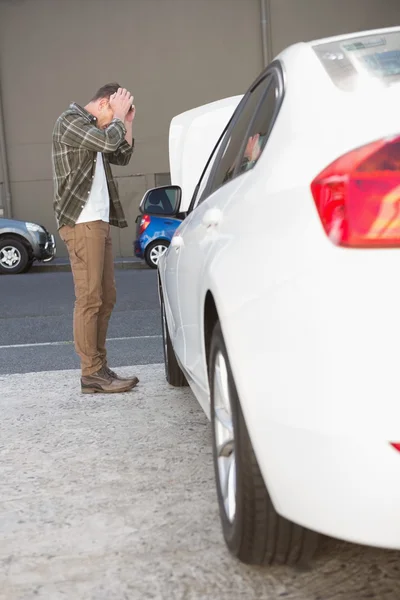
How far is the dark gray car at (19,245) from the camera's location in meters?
18.6

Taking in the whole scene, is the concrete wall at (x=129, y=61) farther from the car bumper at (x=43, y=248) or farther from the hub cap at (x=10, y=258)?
the hub cap at (x=10, y=258)

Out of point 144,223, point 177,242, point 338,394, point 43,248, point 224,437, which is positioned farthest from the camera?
point 43,248

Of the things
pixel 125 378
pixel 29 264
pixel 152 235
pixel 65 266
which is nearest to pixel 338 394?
pixel 125 378

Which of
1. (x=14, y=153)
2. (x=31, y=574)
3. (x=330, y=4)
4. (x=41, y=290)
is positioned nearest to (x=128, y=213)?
(x=14, y=153)

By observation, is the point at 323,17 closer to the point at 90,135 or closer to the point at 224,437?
the point at 90,135

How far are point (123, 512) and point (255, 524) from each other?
85 centimetres

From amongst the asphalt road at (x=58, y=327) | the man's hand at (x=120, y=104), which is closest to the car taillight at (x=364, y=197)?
the man's hand at (x=120, y=104)

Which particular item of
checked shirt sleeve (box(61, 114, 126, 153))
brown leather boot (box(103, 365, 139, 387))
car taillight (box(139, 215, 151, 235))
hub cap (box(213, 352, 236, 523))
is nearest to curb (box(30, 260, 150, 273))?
car taillight (box(139, 215, 151, 235))

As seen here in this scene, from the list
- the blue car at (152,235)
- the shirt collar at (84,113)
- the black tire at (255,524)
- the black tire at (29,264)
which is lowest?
the black tire at (29,264)

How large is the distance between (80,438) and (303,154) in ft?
7.81

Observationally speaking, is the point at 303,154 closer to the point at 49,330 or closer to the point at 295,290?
the point at 295,290

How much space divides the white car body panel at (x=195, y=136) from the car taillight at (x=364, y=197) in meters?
2.17

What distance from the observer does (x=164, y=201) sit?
3945 mm

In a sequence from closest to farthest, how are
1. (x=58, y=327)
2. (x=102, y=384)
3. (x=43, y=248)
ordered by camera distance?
1. (x=102, y=384)
2. (x=58, y=327)
3. (x=43, y=248)
